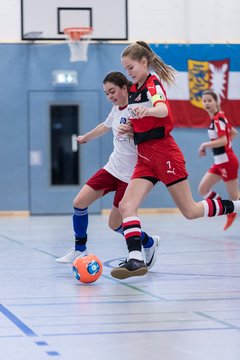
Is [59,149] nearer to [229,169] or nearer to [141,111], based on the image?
[229,169]

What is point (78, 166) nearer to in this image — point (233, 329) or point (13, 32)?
point (13, 32)

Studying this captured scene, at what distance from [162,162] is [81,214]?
1282mm

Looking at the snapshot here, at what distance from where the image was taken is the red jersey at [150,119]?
6.47 metres

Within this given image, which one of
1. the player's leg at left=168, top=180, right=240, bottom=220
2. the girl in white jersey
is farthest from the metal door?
the player's leg at left=168, top=180, right=240, bottom=220

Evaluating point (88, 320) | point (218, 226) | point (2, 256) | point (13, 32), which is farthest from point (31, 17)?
point (88, 320)

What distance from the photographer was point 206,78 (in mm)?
17750

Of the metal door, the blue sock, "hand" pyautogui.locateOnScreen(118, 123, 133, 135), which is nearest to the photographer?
"hand" pyautogui.locateOnScreen(118, 123, 133, 135)

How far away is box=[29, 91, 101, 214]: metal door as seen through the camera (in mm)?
17219

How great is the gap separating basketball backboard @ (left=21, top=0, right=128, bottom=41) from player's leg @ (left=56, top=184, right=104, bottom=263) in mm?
9381

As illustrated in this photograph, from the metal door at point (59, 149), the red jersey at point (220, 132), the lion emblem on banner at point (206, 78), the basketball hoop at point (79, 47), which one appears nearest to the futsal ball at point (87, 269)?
the red jersey at point (220, 132)

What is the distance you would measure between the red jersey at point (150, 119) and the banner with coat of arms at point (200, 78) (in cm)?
1090

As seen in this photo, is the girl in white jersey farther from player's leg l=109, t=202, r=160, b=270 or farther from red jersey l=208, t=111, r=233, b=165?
red jersey l=208, t=111, r=233, b=165

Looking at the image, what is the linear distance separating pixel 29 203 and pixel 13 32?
11.4 ft

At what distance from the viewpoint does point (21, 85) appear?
1716 cm
